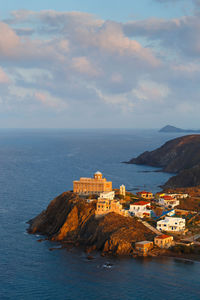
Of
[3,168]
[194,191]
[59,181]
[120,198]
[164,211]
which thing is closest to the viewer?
[164,211]

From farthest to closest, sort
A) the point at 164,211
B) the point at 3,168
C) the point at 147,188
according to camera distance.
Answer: the point at 3,168, the point at 147,188, the point at 164,211

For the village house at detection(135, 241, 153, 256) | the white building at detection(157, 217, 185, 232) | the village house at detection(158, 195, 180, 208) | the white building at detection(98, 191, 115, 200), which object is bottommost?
the village house at detection(135, 241, 153, 256)

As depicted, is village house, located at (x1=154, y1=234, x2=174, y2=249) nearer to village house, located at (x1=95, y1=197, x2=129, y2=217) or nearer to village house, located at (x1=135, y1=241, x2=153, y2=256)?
village house, located at (x1=135, y1=241, x2=153, y2=256)

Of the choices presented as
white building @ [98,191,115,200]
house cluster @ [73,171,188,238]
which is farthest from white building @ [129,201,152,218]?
white building @ [98,191,115,200]

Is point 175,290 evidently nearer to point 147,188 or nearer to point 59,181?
point 147,188

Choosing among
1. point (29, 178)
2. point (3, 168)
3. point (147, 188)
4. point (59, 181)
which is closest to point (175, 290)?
point (147, 188)
